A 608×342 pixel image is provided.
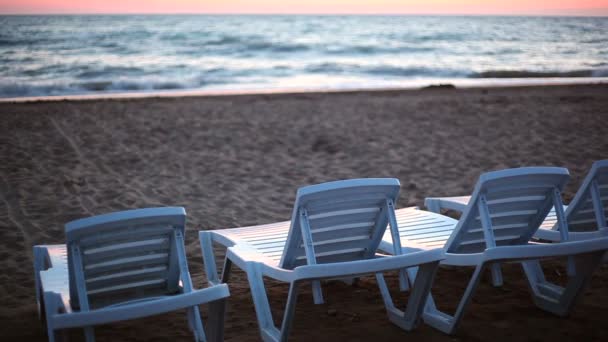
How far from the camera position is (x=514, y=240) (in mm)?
3775

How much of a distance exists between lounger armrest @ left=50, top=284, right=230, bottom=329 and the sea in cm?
1582

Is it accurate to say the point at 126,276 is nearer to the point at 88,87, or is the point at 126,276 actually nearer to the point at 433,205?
the point at 433,205

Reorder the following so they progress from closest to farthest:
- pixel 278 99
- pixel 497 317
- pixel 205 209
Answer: pixel 497 317 < pixel 205 209 < pixel 278 99

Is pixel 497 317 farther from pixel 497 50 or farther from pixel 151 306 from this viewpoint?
pixel 497 50

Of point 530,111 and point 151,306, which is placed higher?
point 151,306

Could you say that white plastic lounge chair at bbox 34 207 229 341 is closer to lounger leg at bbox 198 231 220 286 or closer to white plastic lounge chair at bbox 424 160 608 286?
lounger leg at bbox 198 231 220 286

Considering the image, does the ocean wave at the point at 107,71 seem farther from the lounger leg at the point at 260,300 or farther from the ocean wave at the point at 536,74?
the lounger leg at the point at 260,300

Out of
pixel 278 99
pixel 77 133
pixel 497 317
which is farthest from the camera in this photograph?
pixel 278 99

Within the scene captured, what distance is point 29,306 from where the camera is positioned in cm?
420

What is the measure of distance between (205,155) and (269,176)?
55.7 inches

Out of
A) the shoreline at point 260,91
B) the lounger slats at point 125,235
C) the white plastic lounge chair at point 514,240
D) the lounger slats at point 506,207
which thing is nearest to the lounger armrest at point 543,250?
the white plastic lounge chair at point 514,240

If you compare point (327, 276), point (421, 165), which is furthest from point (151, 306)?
point (421, 165)

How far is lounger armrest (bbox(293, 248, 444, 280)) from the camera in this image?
290cm

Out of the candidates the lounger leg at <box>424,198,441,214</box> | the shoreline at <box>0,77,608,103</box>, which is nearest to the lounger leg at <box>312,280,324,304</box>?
the lounger leg at <box>424,198,441,214</box>
